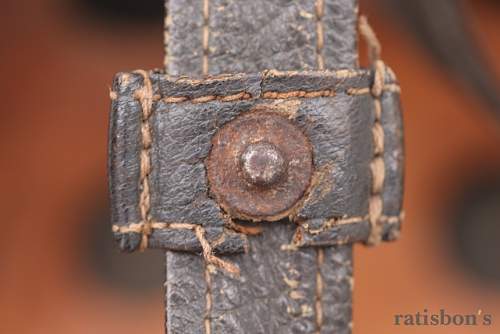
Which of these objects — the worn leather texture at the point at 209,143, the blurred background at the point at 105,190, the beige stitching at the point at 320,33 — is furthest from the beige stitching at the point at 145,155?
the blurred background at the point at 105,190

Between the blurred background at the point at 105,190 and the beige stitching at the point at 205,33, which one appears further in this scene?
the blurred background at the point at 105,190

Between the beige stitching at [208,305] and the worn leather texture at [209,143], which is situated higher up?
the worn leather texture at [209,143]

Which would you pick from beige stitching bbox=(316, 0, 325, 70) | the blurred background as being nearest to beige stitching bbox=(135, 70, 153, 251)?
beige stitching bbox=(316, 0, 325, 70)

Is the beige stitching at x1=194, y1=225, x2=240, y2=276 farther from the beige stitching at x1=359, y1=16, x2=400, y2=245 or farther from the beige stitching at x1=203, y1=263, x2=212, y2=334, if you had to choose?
the beige stitching at x1=359, y1=16, x2=400, y2=245

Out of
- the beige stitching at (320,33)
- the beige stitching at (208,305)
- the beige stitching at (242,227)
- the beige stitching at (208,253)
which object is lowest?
the beige stitching at (208,305)

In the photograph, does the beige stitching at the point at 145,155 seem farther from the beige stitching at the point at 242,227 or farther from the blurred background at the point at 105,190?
the blurred background at the point at 105,190

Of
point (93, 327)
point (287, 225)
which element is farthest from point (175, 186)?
point (93, 327)

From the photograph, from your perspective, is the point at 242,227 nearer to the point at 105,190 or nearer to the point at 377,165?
the point at 377,165
